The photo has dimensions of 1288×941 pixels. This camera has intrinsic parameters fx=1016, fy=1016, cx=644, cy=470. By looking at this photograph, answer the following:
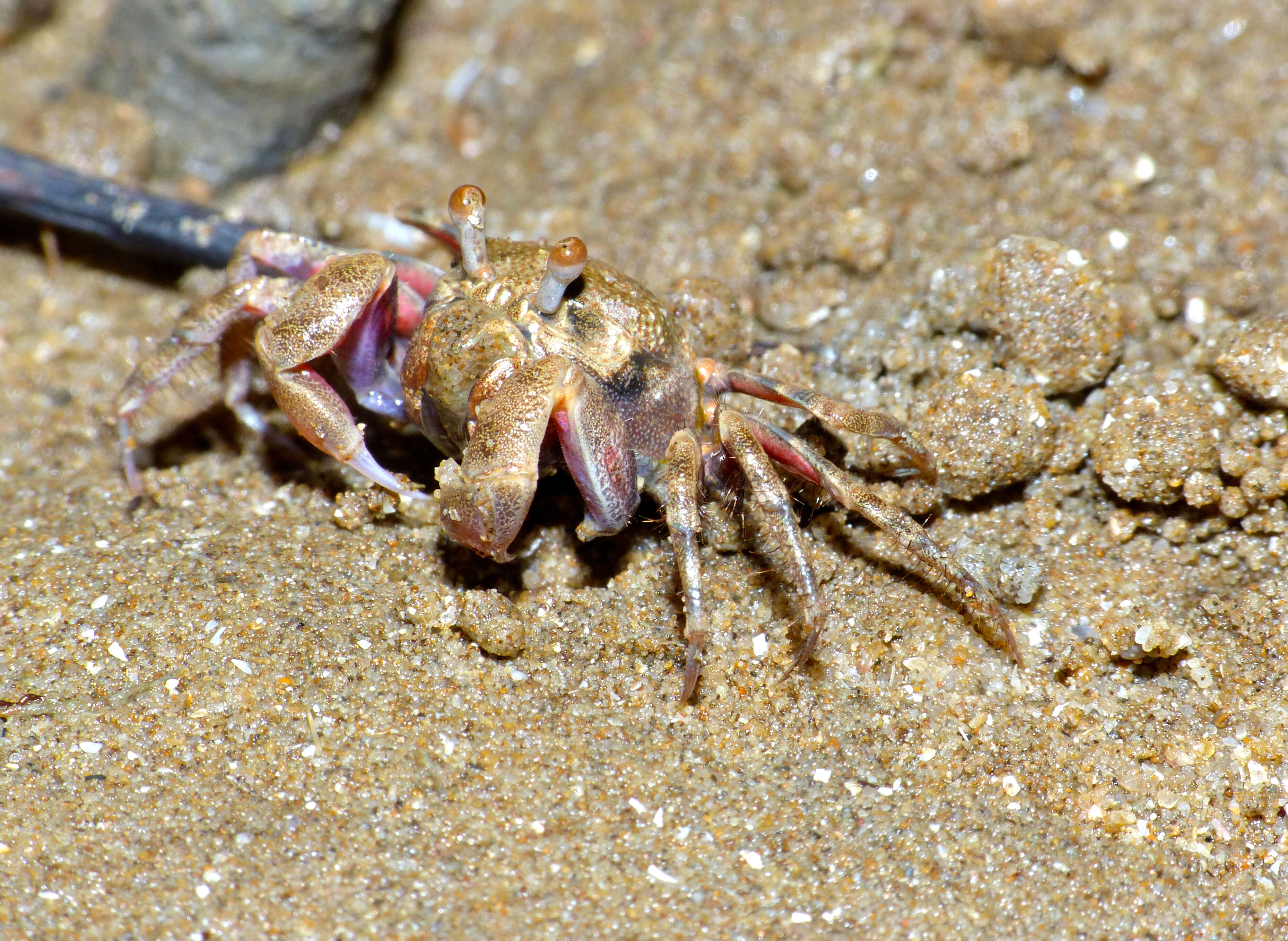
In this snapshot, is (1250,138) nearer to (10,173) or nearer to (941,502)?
(941,502)

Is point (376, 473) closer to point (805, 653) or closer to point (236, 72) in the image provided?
point (805, 653)

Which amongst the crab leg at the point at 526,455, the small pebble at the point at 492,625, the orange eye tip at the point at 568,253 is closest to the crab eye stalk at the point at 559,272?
the orange eye tip at the point at 568,253

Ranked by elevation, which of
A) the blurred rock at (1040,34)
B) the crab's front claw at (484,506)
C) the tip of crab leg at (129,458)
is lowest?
the tip of crab leg at (129,458)

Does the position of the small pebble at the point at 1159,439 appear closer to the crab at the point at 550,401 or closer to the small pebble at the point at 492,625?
the crab at the point at 550,401

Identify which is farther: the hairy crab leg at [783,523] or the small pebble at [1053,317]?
the small pebble at [1053,317]

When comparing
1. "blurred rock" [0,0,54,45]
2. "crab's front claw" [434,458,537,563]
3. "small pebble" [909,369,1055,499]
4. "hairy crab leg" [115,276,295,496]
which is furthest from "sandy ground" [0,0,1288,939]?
"blurred rock" [0,0,54,45]

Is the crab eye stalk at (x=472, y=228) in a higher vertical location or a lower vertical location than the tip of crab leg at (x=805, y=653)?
higher

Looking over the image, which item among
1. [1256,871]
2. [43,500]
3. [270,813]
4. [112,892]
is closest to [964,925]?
[1256,871]
